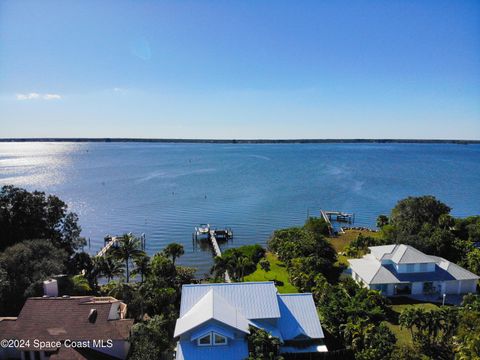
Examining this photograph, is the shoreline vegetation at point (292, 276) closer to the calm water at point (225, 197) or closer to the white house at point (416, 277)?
the white house at point (416, 277)

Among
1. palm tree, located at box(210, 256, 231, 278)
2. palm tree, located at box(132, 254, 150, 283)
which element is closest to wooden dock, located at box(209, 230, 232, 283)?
palm tree, located at box(210, 256, 231, 278)

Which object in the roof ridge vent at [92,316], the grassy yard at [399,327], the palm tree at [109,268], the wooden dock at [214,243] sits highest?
the roof ridge vent at [92,316]

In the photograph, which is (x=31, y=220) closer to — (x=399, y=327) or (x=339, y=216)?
(x=399, y=327)

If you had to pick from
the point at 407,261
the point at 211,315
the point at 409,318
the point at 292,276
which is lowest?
the point at 292,276

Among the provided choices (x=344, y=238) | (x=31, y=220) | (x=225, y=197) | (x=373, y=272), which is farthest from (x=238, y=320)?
(x=225, y=197)

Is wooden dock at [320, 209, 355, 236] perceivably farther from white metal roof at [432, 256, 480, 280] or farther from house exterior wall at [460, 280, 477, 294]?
house exterior wall at [460, 280, 477, 294]

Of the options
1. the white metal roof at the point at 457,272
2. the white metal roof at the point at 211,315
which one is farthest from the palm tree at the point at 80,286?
the white metal roof at the point at 457,272
